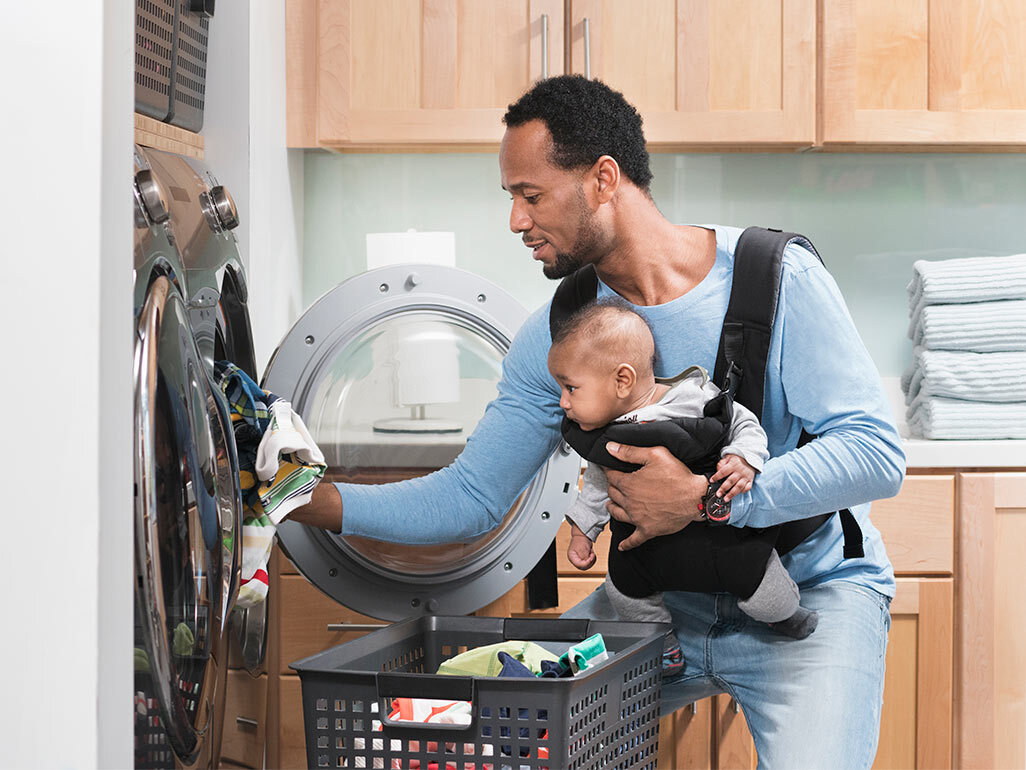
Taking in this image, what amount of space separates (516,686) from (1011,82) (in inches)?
74.1

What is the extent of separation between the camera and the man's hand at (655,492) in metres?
1.32

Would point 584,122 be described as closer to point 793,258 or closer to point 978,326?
point 793,258

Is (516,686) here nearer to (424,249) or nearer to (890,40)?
(424,249)

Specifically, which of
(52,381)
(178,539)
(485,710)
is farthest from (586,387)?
(52,381)

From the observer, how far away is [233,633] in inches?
49.0

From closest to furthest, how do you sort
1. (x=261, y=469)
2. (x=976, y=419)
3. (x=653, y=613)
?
(x=261, y=469)
(x=653, y=613)
(x=976, y=419)

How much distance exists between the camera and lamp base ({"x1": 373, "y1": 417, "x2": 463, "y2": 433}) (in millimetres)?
1869

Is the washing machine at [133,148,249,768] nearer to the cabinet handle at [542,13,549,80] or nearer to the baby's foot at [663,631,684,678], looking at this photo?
the baby's foot at [663,631,684,678]

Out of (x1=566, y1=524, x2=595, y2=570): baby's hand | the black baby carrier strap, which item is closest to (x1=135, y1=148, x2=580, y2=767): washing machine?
(x1=566, y1=524, x2=595, y2=570): baby's hand

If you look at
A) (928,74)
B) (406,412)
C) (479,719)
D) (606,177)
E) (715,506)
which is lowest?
(479,719)

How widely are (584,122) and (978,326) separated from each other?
43.7 inches

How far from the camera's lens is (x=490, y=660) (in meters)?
1.18

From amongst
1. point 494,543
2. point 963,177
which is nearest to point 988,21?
point 963,177

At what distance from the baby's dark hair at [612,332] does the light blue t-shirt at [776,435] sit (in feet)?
0.22
